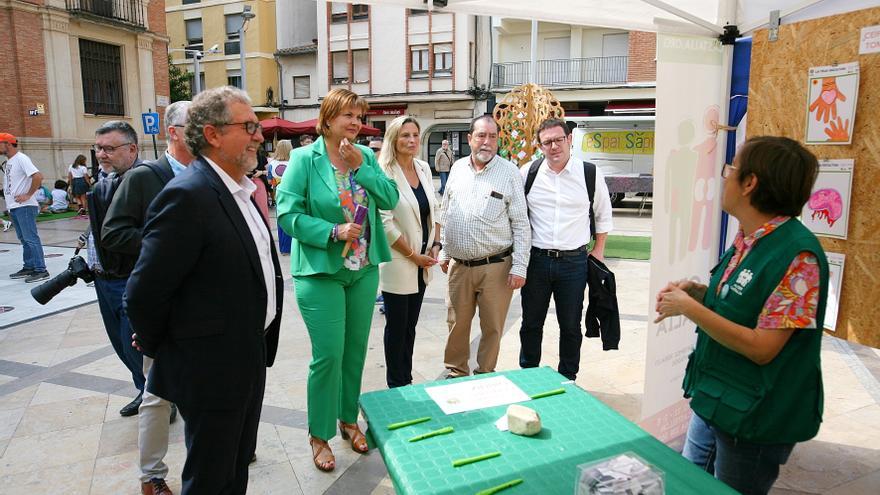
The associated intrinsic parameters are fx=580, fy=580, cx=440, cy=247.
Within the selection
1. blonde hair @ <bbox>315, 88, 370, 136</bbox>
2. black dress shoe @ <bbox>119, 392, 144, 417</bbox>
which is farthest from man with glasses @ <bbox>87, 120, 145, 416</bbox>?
blonde hair @ <bbox>315, 88, 370, 136</bbox>

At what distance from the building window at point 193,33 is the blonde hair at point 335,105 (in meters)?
A: 33.7

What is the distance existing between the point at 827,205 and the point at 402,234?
2.16 metres

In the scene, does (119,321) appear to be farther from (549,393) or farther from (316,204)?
(549,393)

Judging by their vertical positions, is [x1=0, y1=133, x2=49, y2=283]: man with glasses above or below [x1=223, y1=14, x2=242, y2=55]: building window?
below

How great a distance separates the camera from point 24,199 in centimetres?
730

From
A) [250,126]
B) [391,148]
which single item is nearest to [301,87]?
[391,148]

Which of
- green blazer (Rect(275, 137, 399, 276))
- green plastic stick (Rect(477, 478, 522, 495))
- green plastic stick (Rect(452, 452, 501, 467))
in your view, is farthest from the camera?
green blazer (Rect(275, 137, 399, 276))

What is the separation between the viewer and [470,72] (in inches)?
1062

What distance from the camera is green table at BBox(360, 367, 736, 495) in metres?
1.55

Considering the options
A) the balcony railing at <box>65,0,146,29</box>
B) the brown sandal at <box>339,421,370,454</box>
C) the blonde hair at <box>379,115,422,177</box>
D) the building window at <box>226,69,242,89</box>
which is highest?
the balcony railing at <box>65,0,146,29</box>

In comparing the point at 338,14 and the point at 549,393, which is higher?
the point at 338,14

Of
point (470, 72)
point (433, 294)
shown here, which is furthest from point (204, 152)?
point (470, 72)

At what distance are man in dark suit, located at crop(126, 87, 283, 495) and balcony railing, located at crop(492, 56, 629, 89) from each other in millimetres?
24631

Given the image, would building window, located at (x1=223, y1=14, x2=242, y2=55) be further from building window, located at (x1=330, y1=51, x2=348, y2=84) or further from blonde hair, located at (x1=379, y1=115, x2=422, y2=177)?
blonde hair, located at (x1=379, y1=115, x2=422, y2=177)
